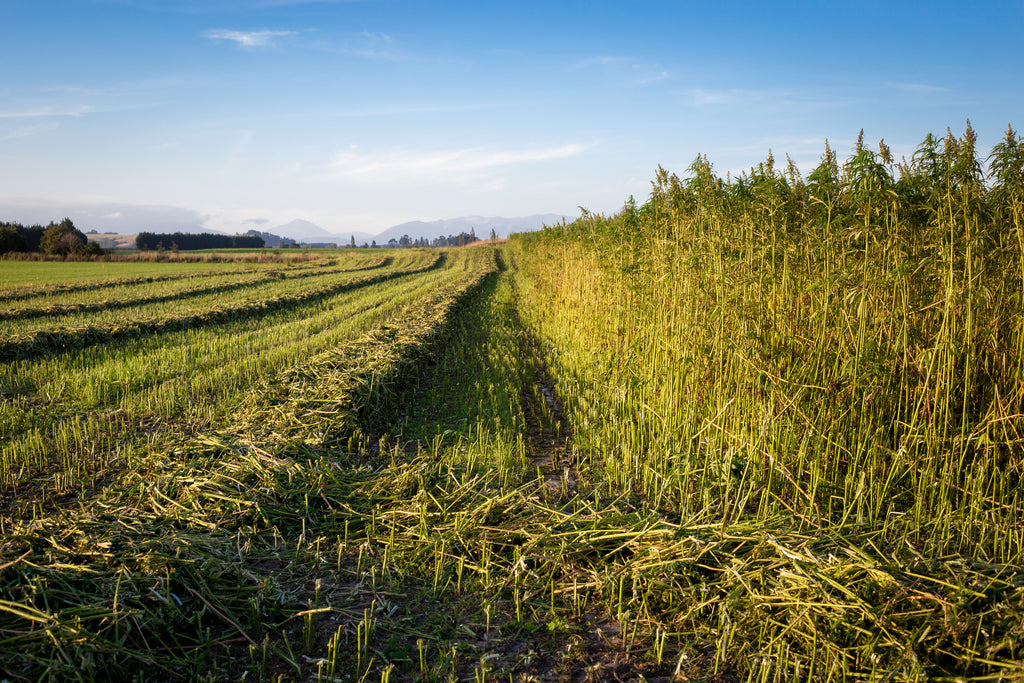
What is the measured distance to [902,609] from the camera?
2609 millimetres

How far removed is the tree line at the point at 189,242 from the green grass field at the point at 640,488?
302 feet

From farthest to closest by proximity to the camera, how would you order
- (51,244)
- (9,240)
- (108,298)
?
(51,244), (9,240), (108,298)

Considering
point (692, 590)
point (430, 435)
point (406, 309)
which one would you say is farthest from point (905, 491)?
point (406, 309)

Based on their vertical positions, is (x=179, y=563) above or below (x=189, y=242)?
below

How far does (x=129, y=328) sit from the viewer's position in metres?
12.1

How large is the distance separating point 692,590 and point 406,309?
502 inches

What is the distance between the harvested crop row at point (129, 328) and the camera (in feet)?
32.5

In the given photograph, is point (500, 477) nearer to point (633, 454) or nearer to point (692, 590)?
point (633, 454)

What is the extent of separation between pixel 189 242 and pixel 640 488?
107574mm

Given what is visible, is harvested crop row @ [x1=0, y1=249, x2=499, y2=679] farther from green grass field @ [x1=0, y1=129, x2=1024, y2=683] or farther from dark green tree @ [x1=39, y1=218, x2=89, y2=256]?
dark green tree @ [x1=39, y1=218, x2=89, y2=256]

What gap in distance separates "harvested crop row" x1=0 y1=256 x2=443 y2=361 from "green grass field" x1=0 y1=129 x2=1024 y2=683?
247cm

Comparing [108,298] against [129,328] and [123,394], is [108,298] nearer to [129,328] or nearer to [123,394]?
[129,328]

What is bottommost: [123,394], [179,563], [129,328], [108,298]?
[179,563]

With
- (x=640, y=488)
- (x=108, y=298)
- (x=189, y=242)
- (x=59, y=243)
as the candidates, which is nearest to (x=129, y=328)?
(x=108, y=298)
